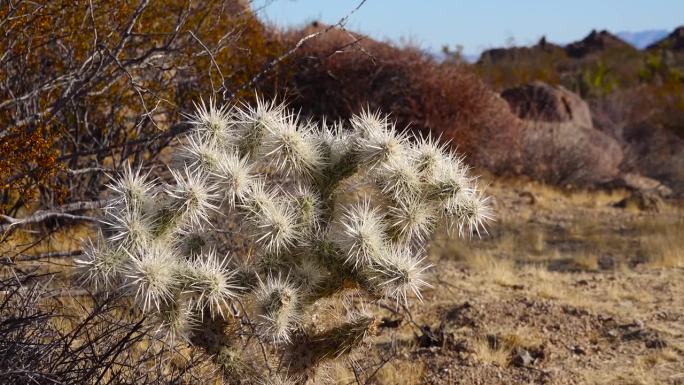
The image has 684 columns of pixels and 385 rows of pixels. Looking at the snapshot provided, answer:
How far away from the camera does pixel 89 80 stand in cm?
537

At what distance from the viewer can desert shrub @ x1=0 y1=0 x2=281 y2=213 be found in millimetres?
5191

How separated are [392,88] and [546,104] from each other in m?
A: 5.88

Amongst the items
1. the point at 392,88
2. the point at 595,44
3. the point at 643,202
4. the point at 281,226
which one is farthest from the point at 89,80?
Answer: the point at 595,44

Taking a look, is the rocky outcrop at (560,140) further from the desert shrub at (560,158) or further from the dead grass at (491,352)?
the dead grass at (491,352)

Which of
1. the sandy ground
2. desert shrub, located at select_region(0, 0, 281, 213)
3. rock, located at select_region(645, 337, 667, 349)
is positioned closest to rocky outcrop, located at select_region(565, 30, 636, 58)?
the sandy ground

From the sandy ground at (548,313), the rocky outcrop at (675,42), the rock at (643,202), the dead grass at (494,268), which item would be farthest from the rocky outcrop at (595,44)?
the dead grass at (494,268)

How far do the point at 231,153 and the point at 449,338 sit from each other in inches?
95.9

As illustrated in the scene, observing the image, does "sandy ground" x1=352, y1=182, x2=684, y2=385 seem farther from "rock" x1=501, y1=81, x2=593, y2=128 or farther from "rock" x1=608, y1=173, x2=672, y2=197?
"rock" x1=501, y1=81, x2=593, y2=128

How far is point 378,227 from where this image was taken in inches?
145

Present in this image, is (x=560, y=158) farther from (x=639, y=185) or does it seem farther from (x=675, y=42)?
(x=675, y=42)

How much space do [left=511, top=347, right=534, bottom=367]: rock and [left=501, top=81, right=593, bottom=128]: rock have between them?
1085cm

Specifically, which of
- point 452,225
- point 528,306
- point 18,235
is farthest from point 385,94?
point 452,225

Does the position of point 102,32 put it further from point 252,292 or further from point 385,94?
point 385,94

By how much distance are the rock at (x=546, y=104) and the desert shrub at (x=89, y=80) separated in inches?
356
